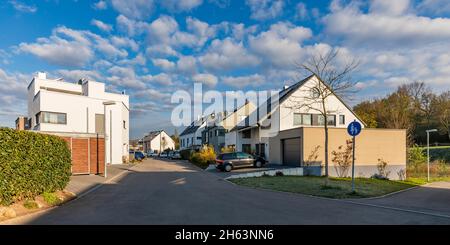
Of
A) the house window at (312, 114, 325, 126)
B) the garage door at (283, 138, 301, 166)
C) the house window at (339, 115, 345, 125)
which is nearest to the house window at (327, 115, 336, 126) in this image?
the house window at (339, 115, 345, 125)

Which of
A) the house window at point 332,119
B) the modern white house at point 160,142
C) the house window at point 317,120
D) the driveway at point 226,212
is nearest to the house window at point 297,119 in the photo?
the house window at point 317,120

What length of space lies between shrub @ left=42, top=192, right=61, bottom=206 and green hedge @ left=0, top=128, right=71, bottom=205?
18 centimetres

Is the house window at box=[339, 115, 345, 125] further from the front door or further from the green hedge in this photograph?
the green hedge

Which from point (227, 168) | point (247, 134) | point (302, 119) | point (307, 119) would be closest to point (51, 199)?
point (227, 168)

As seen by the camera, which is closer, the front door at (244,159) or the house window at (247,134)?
the front door at (244,159)

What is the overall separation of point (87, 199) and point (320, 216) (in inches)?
328

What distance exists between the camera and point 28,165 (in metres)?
10.4

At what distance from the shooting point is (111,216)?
30.8ft

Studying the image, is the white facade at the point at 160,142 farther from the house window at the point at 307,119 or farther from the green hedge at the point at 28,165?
the green hedge at the point at 28,165

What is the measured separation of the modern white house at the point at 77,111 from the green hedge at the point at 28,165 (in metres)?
16.9

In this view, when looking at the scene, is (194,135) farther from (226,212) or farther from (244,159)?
(226,212)

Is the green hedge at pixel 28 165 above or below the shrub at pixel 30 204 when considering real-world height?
above

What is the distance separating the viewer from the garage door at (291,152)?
2731 cm
